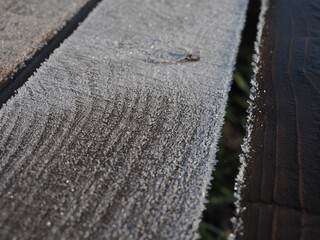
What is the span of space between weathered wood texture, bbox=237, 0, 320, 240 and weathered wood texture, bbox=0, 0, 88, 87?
646 mm

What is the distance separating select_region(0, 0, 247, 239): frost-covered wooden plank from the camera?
0.62 m

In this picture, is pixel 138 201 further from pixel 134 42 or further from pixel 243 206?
pixel 134 42

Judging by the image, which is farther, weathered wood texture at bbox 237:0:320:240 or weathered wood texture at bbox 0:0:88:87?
weathered wood texture at bbox 0:0:88:87

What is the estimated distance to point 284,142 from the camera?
75 centimetres

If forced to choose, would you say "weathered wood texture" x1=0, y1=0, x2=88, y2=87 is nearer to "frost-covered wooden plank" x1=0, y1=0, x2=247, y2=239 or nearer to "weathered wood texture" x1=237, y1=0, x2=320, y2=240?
"frost-covered wooden plank" x1=0, y1=0, x2=247, y2=239

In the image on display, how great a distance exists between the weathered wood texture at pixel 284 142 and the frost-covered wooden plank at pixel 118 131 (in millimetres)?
90

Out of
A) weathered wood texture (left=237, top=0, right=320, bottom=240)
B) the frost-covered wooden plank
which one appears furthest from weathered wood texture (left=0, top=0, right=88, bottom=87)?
weathered wood texture (left=237, top=0, right=320, bottom=240)

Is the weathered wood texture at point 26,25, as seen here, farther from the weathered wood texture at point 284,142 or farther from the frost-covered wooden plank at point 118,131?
the weathered wood texture at point 284,142

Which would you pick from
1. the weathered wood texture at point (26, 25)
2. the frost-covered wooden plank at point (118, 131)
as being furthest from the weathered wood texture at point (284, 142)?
the weathered wood texture at point (26, 25)

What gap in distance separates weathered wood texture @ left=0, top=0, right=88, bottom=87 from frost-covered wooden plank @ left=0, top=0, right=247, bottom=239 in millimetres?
75

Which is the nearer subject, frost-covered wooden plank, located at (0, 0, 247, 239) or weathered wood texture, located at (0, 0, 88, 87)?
frost-covered wooden plank, located at (0, 0, 247, 239)

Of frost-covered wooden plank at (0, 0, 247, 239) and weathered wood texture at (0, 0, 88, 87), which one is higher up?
weathered wood texture at (0, 0, 88, 87)

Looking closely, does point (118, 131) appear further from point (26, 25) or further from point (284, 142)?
point (26, 25)

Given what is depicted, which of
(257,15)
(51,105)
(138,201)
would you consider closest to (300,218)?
(138,201)
